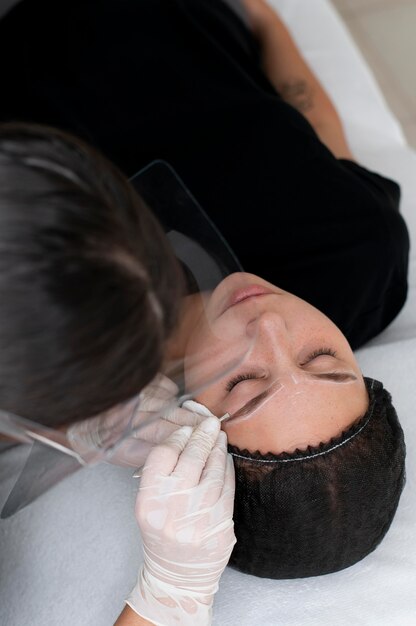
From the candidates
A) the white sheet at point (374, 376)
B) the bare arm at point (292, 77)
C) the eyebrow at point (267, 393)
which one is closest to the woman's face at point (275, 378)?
the eyebrow at point (267, 393)

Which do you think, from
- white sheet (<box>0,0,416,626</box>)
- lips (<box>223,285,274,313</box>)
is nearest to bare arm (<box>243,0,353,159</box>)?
white sheet (<box>0,0,416,626</box>)

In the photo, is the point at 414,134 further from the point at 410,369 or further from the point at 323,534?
the point at 323,534

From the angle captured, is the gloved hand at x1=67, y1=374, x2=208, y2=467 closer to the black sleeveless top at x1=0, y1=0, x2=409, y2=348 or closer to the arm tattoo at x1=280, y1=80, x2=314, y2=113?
the black sleeveless top at x1=0, y1=0, x2=409, y2=348

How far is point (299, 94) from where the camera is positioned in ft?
5.02

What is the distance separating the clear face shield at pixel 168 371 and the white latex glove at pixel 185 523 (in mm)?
54

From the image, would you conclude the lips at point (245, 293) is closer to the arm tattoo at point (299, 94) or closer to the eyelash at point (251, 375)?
the eyelash at point (251, 375)

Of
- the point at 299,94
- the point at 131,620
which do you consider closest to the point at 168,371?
the point at 131,620

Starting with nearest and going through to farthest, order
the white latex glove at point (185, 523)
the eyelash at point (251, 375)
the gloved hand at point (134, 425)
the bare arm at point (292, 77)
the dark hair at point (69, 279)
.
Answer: the dark hair at point (69, 279), the gloved hand at point (134, 425), the white latex glove at point (185, 523), the eyelash at point (251, 375), the bare arm at point (292, 77)

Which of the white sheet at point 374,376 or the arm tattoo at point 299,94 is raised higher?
the arm tattoo at point 299,94

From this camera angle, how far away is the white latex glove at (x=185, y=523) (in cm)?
85

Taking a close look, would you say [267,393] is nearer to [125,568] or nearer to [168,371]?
[168,371]

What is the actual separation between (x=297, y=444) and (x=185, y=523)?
18 cm

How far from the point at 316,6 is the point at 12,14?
2.33 feet

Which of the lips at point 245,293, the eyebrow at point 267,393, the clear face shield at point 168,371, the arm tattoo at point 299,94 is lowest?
the eyebrow at point 267,393
